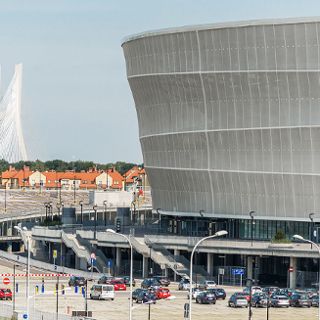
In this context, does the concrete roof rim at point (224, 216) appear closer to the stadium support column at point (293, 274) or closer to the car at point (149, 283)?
the stadium support column at point (293, 274)

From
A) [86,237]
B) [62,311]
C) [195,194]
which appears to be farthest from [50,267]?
[62,311]

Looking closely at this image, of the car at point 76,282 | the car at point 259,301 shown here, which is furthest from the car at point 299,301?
the car at point 76,282

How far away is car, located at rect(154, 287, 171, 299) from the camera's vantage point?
400ft

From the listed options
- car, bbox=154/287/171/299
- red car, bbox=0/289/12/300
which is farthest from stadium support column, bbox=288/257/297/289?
red car, bbox=0/289/12/300

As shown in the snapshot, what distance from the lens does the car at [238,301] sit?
383 ft

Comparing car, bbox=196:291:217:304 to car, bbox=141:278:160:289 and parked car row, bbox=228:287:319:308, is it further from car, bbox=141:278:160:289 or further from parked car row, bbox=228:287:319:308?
car, bbox=141:278:160:289

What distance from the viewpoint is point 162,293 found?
123125 millimetres

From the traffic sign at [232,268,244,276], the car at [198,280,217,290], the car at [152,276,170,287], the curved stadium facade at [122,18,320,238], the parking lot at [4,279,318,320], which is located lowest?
the parking lot at [4,279,318,320]

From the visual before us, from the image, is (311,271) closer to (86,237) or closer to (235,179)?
(235,179)

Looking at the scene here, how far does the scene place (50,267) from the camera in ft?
506

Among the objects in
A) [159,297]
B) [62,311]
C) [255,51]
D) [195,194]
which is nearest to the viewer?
[62,311]

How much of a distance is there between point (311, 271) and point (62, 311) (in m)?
35.8

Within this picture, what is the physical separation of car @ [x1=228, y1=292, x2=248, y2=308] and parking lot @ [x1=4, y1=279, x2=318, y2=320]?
75cm

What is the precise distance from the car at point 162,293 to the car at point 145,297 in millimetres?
2422
